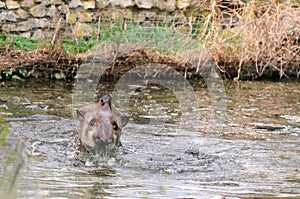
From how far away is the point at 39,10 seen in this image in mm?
11844

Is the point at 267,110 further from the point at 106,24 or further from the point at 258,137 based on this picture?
the point at 106,24

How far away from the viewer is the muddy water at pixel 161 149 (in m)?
5.40

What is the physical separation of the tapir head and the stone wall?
185 inches

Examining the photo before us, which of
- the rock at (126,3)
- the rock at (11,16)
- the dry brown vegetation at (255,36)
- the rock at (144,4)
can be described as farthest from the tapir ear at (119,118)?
the rock at (144,4)

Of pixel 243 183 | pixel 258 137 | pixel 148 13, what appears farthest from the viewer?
pixel 148 13

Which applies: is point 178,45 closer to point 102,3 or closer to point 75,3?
point 102,3

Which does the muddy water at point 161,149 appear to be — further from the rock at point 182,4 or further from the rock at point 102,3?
the rock at point 182,4

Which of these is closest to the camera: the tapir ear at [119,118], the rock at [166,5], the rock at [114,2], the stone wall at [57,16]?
the tapir ear at [119,118]

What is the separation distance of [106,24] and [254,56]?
8.58ft

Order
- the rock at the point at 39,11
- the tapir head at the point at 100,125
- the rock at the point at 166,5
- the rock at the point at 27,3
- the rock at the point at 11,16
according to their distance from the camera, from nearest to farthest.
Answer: the tapir head at the point at 100,125 < the rock at the point at 11,16 < the rock at the point at 39,11 < the rock at the point at 27,3 < the rock at the point at 166,5

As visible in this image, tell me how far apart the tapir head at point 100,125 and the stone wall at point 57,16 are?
15.4ft

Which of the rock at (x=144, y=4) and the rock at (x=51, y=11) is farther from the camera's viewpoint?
the rock at (x=144, y=4)

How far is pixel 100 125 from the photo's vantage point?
21.0 ft

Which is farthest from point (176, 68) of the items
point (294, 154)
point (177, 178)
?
point (177, 178)
